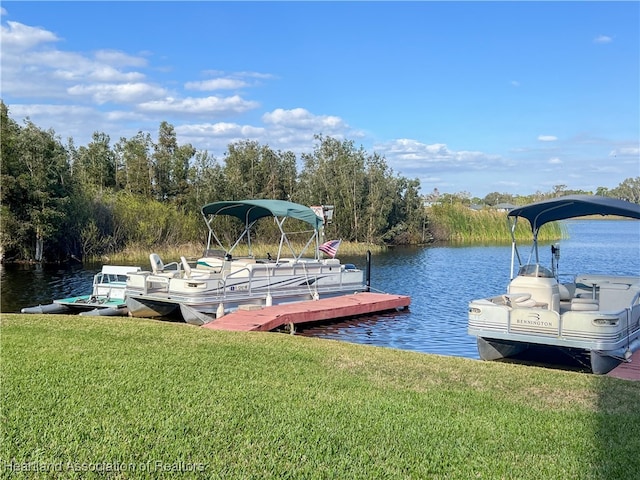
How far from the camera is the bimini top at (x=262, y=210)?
17.6m

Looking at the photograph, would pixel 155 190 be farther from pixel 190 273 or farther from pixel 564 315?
pixel 564 315

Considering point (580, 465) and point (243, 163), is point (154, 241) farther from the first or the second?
point (580, 465)

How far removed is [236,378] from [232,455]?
237cm

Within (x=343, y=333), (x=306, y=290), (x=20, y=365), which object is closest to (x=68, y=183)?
(x=306, y=290)

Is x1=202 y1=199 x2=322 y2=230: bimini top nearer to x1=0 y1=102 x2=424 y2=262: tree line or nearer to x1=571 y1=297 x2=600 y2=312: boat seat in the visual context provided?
x1=571 y1=297 x2=600 y2=312: boat seat

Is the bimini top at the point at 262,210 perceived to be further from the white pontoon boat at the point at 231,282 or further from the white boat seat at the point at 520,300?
the white boat seat at the point at 520,300

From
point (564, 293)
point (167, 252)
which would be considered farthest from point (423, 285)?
point (167, 252)

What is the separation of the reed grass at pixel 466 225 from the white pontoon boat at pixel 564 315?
49.0 metres

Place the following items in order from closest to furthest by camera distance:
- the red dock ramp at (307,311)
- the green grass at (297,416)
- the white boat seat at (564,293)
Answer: the green grass at (297,416) → the white boat seat at (564,293) → the red dock ramp at (307,311)

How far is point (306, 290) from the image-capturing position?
19.0 m

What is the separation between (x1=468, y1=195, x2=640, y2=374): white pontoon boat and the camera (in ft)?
35.6

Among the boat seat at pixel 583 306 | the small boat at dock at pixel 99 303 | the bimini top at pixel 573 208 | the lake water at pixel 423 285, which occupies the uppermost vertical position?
the bimini top at pixel 573 208

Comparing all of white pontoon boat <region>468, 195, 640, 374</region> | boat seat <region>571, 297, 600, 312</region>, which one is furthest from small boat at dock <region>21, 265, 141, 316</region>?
boat seat <region>571, 297, 600, 312</region>

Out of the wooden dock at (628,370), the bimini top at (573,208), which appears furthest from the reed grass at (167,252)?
the wooden dock at (628,370)
